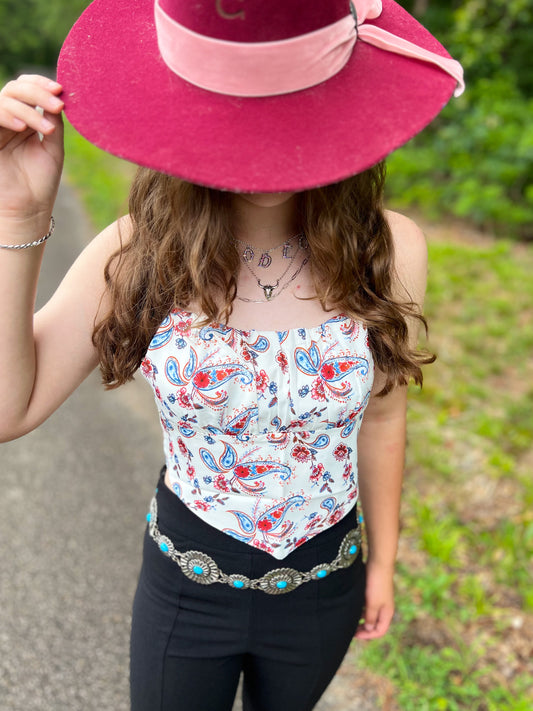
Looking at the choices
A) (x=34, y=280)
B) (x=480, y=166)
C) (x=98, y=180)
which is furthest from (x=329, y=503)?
(x=98, y=180)

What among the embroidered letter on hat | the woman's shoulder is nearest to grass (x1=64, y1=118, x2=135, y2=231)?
the woman's shoulder

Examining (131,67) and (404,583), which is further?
(404,583)

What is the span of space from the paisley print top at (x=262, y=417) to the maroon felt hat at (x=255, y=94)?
398mm

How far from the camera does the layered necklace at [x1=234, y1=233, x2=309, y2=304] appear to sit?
4.34 ft

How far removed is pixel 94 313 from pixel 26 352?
0.15m

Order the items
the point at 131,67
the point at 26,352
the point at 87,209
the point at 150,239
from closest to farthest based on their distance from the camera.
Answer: the point at 131,67
the point at 26,352
the point at 150,239
the point at 87,209

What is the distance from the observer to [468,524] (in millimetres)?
2924

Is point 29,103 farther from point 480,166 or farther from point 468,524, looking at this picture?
point 480,166

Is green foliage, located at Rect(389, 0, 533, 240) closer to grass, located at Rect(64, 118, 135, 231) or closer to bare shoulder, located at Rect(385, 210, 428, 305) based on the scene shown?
grass, located at Rect(64, 118, 135, 231)

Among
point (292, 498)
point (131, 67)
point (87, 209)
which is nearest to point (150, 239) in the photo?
point (131, 67)

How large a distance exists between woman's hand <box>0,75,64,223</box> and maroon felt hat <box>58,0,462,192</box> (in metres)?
0.05

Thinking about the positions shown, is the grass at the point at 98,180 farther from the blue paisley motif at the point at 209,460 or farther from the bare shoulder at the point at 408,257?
the blue paisley motif at the point at 209,460

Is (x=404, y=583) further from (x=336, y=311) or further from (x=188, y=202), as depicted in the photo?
(x=188, y=202)

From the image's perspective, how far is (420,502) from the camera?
302cm
